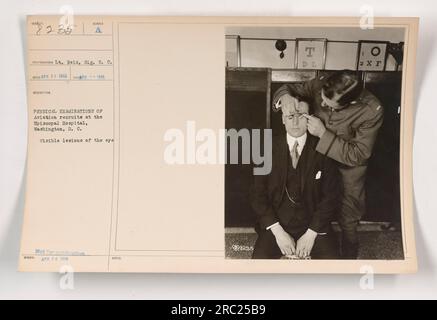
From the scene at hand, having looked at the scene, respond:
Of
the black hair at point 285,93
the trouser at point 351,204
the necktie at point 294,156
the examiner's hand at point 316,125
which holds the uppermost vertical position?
the black hair at point 285,93

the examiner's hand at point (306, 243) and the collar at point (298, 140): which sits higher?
the collar at point (298, 140)

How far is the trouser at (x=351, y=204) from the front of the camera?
0.85m

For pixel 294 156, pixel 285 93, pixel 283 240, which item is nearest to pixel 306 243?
pixel 283 240

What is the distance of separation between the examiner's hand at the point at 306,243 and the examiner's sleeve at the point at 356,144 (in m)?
0.13

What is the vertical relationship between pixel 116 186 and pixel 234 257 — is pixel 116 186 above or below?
above

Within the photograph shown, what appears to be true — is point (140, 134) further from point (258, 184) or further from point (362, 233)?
point (362, 233)

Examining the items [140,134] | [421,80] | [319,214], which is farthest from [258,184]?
[421,80]

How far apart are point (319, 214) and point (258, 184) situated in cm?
12

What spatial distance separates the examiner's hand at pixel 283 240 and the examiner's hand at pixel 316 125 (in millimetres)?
172

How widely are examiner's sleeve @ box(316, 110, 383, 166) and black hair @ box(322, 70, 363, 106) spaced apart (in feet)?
0.17

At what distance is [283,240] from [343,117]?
23cm
